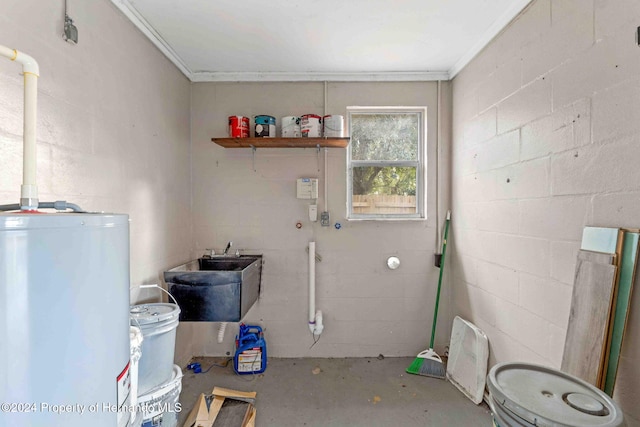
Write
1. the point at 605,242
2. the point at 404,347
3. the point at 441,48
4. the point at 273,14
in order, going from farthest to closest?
1. the point at 404,347
2. the point at 441,48
3. the point at 273,14
4. the point at 605,242

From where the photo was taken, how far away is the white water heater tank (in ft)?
2.15

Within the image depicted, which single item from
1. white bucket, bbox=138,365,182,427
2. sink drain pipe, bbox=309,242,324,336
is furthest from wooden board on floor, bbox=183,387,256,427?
sink drain pipe, bbox=309,242,324,336

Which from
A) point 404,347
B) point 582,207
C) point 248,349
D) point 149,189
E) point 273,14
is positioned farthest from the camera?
point 404,347

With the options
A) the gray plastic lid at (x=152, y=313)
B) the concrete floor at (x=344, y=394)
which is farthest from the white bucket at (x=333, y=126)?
the concrete floor at (x=344, y=394)

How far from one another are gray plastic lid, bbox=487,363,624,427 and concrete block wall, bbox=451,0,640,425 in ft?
0.83

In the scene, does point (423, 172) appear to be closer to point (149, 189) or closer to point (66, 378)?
point (149, 189)

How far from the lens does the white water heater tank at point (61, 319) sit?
2.15 ft

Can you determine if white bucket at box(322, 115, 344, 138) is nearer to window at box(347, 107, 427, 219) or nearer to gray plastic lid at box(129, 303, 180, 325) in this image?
window at box(347, 107, 427, 219)

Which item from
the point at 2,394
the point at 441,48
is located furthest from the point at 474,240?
the point at 2,394

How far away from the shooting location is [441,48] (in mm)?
2346

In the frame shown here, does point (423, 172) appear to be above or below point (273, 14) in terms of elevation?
below

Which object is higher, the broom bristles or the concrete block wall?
the concrete block wall

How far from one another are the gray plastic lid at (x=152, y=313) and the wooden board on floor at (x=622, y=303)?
196 cm

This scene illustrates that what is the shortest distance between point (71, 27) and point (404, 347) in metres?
3.09
